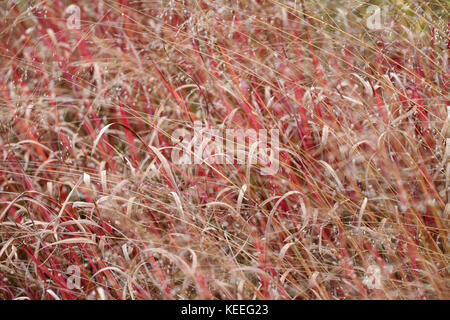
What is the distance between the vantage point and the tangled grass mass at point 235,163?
3.79 ft

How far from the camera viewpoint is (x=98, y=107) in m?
1.48

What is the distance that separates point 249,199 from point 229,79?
0.40 metres

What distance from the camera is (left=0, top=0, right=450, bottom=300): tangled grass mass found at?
1.15 m

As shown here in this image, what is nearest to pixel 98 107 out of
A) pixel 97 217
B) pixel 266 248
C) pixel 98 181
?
pixel 98 181

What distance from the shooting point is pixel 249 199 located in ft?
4.09

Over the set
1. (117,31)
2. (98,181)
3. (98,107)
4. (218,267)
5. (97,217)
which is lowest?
(218,267)

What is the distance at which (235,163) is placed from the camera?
1.29 meters

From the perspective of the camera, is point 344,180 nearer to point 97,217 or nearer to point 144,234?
point 144,234

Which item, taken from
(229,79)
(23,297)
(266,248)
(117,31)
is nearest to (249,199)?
(266,248)

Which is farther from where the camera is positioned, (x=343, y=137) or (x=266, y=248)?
(x=343, y=137)

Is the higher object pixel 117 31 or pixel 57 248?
pixel 117 31

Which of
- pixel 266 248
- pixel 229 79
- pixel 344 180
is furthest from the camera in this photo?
pixel 229 79
